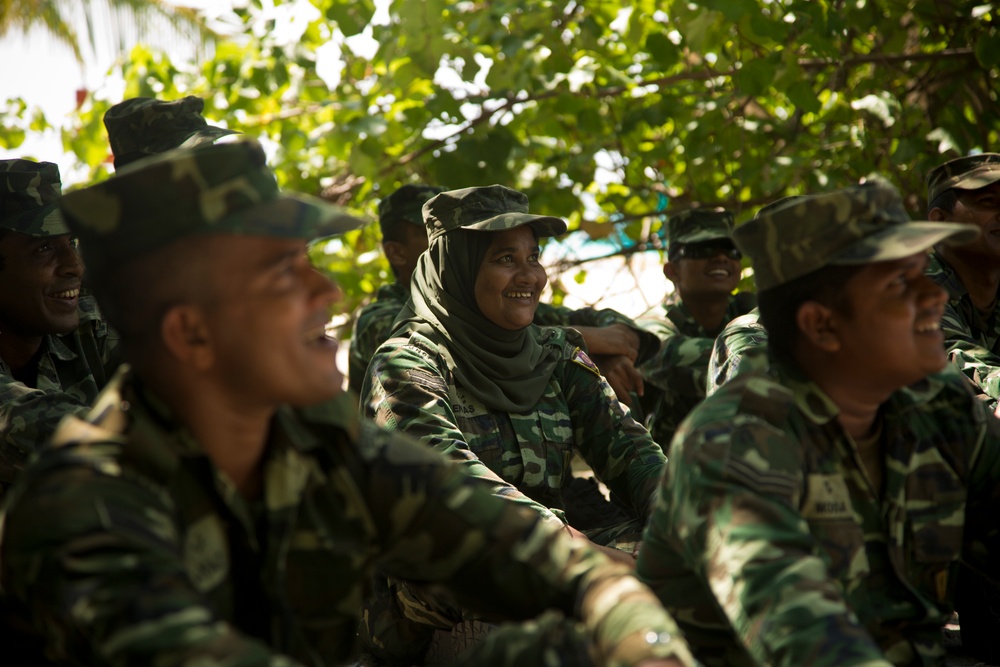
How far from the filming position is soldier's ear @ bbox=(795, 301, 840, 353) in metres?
2.39

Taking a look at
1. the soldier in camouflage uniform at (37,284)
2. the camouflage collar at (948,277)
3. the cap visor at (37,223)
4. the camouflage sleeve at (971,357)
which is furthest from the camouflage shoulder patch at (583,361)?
the cap visor at (37,223)

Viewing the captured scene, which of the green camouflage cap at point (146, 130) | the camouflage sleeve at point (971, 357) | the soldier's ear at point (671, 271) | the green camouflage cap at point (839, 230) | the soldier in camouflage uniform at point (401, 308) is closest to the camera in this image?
the green camouflage cap at point (839, 230)

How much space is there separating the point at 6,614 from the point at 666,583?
4.39ft

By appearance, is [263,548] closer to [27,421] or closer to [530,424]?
[27,421]

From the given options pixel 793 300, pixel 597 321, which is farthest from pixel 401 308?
pixel 793 300

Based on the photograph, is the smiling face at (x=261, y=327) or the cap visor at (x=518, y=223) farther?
the cap visor at (x=518, y=223)

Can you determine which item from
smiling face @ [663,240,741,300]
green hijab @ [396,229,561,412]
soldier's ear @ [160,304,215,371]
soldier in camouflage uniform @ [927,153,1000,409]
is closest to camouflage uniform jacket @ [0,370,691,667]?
soldier's ear @ [160,304,215,371]

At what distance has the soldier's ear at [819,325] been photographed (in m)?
2.39

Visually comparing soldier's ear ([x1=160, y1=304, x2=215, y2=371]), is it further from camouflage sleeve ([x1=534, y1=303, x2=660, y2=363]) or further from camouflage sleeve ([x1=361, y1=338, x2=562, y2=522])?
camouflage sleeve ([x1=534, y1=303, x2=660, y2=363])

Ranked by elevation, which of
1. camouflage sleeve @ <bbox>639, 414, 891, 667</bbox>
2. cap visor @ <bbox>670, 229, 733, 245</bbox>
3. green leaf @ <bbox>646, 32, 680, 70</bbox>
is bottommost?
camouflage sleeve @ <bbox>639, 414, 891, 667</bbox>

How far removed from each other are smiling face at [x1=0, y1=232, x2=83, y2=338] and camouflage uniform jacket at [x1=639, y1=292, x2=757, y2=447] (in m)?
2.56

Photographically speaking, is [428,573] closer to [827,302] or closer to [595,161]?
[827,302]

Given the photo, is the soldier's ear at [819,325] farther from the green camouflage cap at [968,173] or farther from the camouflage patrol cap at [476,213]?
the green camouflage cap at [968,173]

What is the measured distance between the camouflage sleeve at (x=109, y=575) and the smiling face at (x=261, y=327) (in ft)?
0.88
